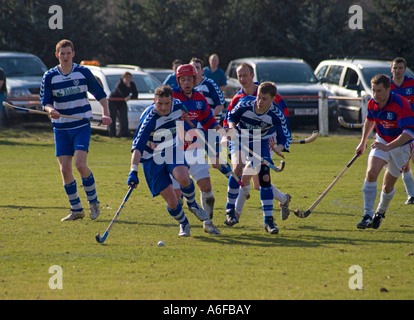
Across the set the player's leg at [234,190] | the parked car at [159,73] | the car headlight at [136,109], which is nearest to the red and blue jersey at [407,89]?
the player's leg at [234,190]

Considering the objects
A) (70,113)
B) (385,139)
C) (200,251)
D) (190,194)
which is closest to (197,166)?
(190,194)

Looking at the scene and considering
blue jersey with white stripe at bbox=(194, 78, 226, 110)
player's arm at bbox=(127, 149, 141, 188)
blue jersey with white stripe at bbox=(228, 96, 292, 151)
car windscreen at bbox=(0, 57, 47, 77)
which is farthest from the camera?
car windscreen at bbox=(0, 57, 47, 77)

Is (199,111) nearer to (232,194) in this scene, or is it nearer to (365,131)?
(232,194)

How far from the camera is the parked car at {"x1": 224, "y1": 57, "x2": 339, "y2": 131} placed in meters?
20.2

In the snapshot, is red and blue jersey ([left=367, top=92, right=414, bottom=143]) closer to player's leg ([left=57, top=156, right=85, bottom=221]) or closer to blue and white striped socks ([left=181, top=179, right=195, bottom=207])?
blue and white striped socks ([left=181, top=179, right=195, bottom=207])

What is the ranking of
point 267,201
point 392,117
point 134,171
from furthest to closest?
point 392,117 → point 267,201 → point 134,171

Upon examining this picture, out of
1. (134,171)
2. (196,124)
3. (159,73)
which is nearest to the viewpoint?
(134,171)

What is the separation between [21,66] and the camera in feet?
73.4

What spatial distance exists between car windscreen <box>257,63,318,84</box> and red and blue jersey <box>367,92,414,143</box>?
482 inches

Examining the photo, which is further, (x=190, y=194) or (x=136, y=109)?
(x=136, y=109)

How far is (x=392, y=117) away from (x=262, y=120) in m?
1.52

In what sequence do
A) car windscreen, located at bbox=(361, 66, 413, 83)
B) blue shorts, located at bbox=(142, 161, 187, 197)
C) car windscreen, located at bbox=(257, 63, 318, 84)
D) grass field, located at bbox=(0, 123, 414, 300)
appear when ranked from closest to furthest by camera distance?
1. grass field, located at bbox=(0, 123, 414, 300)
2. blue shorts, located at bbox=(142, 161, 187, 197)
3. car windscreen, located at bbox=(361, 66, 413, 83)
4. car windscreen, located at bbox=(257, 63, 318, 84)

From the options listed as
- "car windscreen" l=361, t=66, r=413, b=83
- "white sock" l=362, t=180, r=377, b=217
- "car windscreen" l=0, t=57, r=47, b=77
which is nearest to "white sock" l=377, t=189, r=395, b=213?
"white sock" l=362, t=180, r=377, b=217
